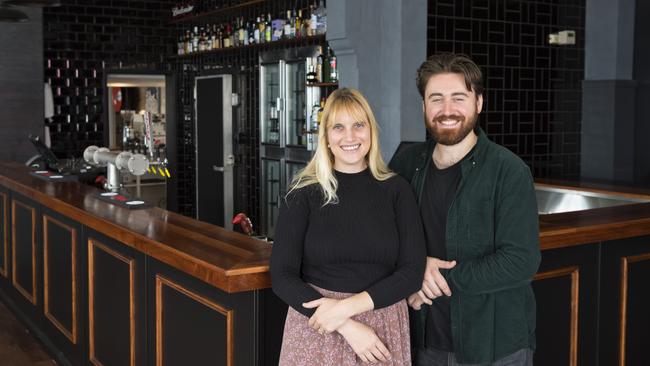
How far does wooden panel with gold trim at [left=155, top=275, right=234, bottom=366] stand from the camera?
254 cm

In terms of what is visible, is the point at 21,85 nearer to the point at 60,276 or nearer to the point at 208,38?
the point at 208,38

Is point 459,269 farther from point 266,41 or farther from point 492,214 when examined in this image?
point 266,41

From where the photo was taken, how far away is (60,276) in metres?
4.29

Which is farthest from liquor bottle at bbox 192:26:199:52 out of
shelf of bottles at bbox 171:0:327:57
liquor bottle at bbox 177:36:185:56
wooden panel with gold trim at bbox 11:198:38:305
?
wooden panel with gold trim at bbox 11:198:38:305

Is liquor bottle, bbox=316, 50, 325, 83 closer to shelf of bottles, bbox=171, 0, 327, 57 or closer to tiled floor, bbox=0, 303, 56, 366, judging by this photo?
shelf of bottles, bbox=171, 0, 327, 57

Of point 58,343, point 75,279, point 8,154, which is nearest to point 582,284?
point 75,279

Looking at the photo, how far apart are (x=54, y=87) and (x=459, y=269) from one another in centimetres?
800

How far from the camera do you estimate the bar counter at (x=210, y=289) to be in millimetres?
2484

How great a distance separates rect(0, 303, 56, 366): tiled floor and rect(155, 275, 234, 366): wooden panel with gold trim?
1.87 m

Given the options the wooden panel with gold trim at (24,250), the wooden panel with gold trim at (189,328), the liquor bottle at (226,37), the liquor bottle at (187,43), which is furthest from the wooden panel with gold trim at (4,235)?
the liquor bottle at (187,43)

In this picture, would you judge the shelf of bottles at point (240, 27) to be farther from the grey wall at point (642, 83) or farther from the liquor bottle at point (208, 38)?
the grey wall at point (642, 83)

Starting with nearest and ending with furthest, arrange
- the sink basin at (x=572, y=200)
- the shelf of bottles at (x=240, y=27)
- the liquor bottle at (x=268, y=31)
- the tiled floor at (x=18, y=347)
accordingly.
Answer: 1. the tiled floor at (x=18, y=347)
2. the sink basin at (x=572, y=200)
3. the shelf of bottles at (x=240, y=27)
4. the liquor bottle at (x=268, y=31)

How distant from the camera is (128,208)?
3.85m

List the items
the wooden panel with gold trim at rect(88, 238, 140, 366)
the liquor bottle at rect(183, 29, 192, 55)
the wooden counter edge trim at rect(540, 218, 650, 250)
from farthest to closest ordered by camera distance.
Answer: the liquor bottle at rect(183, 29, 192, 55), the wooden panel with gold trim at rect(88, 238, 140, 366), the wooden counter edge trim at rect(540, 218, 650, 250)
